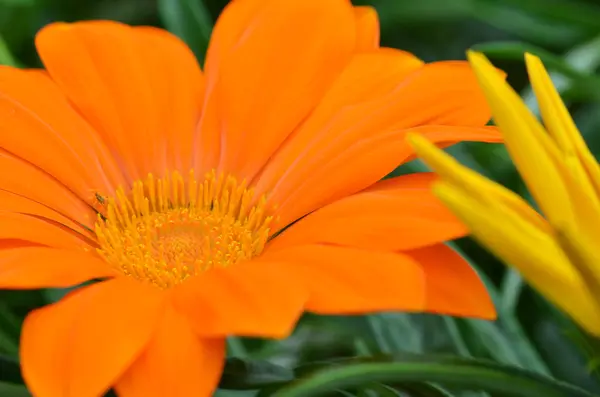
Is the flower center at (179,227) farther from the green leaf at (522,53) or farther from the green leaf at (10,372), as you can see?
the green leaf at (522,53)

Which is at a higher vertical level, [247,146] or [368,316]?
[247,146]

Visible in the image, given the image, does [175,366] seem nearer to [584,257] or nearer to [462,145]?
[584,257]

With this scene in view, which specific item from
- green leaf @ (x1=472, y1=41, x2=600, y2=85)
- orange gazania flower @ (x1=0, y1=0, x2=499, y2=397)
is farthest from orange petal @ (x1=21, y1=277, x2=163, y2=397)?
green leaf @ (x1=472, y1=41, x2=600, y2=85)

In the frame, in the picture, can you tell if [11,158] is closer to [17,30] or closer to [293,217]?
[293,217]

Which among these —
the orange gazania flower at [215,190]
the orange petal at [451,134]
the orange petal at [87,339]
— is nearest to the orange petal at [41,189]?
the orange gazania flower at [215,190]

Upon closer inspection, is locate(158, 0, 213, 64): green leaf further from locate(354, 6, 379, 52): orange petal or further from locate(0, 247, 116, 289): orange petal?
locate(0, 247, 116, 289): orange petal

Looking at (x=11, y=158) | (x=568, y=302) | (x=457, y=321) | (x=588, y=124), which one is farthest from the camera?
(x=588, y=124)

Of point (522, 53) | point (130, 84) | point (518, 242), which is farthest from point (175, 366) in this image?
point (522, 53)

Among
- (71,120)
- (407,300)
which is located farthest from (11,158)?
(407,300)
